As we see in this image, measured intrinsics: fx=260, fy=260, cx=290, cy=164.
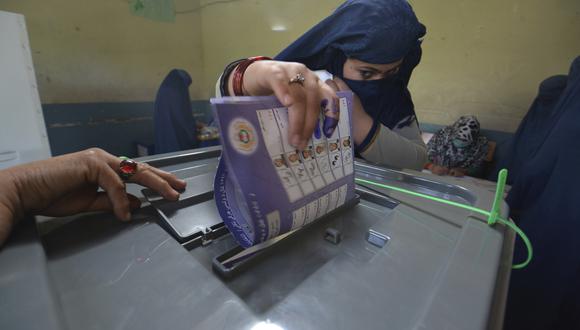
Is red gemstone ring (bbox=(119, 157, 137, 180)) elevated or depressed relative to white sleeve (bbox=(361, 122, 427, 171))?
elevated

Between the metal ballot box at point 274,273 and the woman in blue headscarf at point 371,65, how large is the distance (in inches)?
10.8

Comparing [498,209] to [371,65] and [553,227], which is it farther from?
[553,227]

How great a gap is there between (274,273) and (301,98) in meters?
0.22

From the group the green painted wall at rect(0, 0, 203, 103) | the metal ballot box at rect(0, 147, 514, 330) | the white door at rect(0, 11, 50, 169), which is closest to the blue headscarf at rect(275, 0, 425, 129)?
the metal ballot box at rect(0, 147, 514, 330)

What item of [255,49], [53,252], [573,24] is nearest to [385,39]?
[53,252]

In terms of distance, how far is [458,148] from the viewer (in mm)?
1896

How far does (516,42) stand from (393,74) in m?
1.54

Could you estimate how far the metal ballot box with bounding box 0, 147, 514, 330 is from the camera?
23 centimetres

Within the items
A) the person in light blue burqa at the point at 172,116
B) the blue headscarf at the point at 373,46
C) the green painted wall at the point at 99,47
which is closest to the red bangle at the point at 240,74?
the blue headscarf at the point at 373,46

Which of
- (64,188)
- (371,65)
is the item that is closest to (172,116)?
(371,65)

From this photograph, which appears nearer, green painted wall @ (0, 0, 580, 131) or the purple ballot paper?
the purple ballot paper

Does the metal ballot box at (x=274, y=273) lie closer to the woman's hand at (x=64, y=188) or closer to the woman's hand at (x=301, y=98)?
the woman's hand at (x=64, y=188)

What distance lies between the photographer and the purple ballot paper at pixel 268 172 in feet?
0.97

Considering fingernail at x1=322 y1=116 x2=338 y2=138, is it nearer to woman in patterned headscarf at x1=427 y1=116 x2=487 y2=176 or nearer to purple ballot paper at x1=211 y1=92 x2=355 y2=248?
purple ballot paper at x1=211 y1=92 x2=355 y2=248
